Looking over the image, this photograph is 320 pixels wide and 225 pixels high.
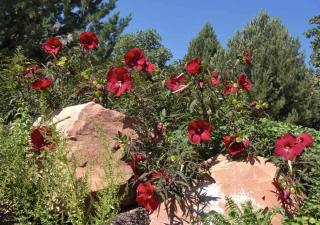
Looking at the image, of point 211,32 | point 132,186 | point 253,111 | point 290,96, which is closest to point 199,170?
point 132,186

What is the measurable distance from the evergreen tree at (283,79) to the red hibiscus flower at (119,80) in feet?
25.5

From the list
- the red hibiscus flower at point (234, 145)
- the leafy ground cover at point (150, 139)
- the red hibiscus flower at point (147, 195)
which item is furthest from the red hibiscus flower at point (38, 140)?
the red hibiscus flower at point (234, 145)

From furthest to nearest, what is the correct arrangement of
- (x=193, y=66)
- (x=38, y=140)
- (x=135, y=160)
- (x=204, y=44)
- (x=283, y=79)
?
(x=204, y=44) → (x=283, y=79) → (x=193, y=66) → (x=135, y=160) → (x=38, y=140)

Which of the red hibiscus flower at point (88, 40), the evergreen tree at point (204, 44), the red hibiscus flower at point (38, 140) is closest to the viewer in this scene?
the red hibiscus flower at point (38, 140)

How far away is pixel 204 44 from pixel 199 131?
12383mm

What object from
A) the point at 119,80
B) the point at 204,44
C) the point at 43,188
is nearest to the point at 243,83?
the point at 119,80

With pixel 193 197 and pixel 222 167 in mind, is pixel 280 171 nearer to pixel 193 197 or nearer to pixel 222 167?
pixel 222 167

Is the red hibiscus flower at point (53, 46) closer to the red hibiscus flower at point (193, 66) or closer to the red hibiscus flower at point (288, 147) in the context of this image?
the red hibiscus flower at point (193, 66)

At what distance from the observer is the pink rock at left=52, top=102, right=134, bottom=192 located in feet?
12.0

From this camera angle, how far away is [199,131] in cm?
376

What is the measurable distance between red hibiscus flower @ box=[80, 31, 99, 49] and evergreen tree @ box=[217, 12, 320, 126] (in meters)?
7.23

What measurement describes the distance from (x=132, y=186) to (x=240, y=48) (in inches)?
389

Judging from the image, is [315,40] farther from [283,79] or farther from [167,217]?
[167,217]

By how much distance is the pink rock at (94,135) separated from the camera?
12.0 feet
